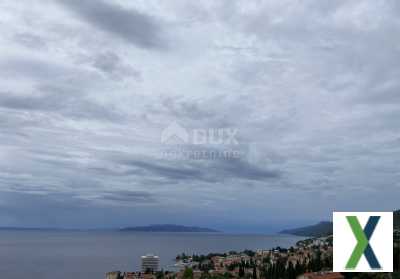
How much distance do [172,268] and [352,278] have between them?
164 feet

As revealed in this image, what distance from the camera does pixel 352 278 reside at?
A: 74.5 ft

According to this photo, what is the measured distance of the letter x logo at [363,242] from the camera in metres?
6.08

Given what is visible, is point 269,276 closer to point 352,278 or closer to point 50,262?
point 352,278

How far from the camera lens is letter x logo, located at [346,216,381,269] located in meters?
6.08

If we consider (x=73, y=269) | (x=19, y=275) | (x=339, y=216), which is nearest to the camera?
(x=339, y=216)

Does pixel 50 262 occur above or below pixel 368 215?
below

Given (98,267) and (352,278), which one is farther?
(98,267)

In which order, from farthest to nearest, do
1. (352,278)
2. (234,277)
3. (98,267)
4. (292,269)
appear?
(98,267) < (234,277) < (292,269) < (352,278)

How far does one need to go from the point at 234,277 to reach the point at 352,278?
1626 centimetres

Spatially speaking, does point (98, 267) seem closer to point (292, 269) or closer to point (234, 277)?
point (234, 277)

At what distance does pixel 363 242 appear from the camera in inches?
241

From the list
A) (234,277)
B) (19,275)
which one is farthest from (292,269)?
(19,275)

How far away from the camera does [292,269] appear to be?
3459cm

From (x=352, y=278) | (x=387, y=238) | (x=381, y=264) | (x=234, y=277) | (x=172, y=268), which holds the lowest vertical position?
(x=172, y=268)
